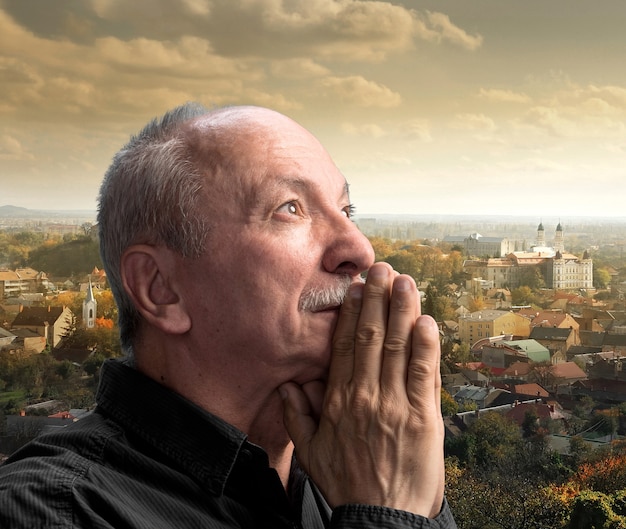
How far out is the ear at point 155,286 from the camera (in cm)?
87

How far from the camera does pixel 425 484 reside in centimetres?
78

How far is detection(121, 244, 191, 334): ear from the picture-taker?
0.87 metres

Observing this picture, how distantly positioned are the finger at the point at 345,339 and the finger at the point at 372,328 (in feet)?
0.04

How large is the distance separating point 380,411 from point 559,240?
8.88ft

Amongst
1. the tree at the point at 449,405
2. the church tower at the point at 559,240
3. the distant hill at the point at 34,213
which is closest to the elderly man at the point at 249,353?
the tree at the point at 449,405

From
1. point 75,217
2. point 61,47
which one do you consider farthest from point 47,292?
point 61,47

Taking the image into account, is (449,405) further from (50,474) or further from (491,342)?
(50,474)

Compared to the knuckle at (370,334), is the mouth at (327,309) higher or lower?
higher

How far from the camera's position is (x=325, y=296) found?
854 millimetres

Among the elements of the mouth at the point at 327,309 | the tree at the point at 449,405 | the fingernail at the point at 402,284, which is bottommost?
the tree at the point at 449,405

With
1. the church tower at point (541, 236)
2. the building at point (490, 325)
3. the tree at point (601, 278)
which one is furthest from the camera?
the church tower at point (541, 236)

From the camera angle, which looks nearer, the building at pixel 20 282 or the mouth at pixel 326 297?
the mouth at pixel 326 297

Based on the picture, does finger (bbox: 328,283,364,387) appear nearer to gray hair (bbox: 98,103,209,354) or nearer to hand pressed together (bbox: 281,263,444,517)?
hand pressed together (bbox: 281,263,444,517)

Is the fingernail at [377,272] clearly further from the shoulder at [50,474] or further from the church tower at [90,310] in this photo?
the church tower at [90,310]
